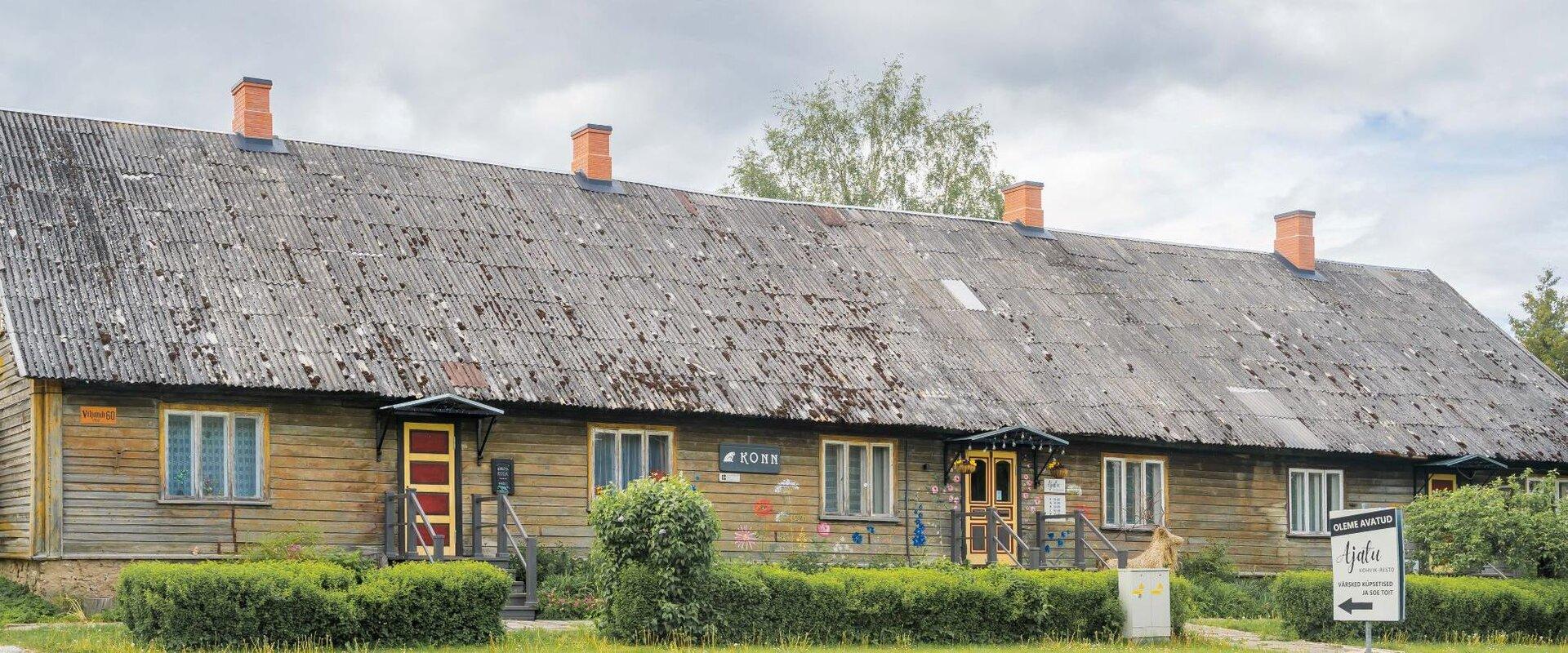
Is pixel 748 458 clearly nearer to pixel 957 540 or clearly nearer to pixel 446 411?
pixel 957 540

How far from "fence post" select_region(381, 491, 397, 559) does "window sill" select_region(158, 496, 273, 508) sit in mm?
1480

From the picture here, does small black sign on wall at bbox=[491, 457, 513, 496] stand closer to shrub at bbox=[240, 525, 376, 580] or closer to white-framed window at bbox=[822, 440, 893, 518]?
shrub at bbox=[240, 525, 376, 580]

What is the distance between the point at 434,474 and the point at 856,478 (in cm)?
655

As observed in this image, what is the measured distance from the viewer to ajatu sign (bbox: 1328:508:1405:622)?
1616cm

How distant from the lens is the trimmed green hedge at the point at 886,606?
61.6ft

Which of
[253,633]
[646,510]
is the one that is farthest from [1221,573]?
[253,633]

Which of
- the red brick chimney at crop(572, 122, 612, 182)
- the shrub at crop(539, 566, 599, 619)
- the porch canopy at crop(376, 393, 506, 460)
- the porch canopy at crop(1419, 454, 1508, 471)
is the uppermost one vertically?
the red brick chimney at crop(572, 122, 612, 182)

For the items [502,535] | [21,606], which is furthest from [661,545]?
[21,606]

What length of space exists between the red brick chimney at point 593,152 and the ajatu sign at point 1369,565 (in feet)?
54.3

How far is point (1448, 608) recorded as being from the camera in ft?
75.5

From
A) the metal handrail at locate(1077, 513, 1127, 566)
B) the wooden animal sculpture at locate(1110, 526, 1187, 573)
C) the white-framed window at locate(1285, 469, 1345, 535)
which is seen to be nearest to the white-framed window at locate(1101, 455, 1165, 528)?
the metal handrail at locate(1077, 513, 1127, 566)

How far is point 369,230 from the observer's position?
26578mm

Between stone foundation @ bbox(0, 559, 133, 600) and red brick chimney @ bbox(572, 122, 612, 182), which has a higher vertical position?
red brick chimney @ bbox(572, 122, 612, 182)

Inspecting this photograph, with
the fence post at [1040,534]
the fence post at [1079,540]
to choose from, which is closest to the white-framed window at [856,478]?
the fence post at [1040,534]
